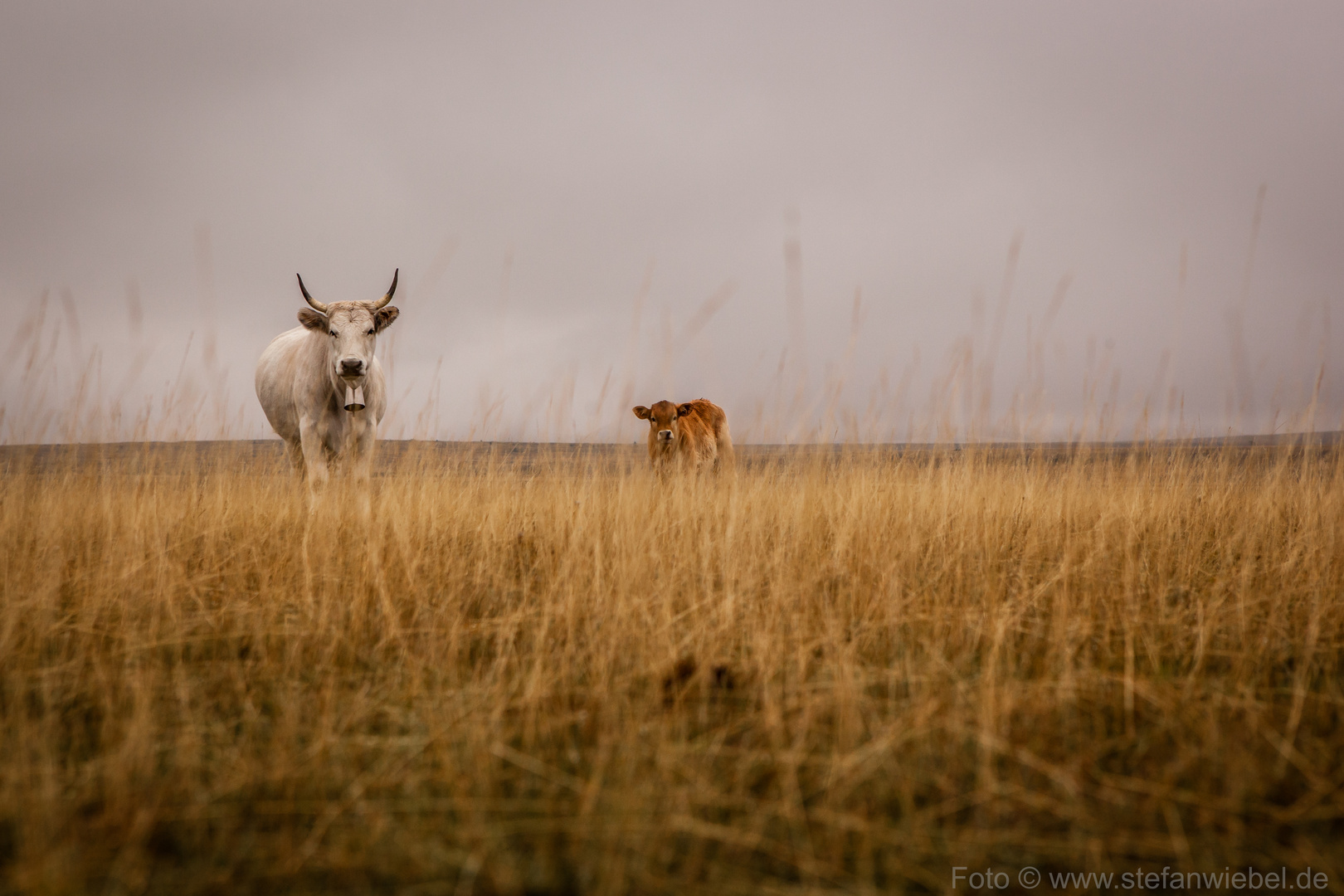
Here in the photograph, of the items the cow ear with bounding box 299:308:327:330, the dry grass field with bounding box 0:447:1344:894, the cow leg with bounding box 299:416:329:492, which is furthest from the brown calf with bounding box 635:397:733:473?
the dry grass field with bounding box 0:447:1344:894

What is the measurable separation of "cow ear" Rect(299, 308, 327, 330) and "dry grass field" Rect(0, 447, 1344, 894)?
2748 mm

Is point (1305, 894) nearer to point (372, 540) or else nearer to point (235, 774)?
point (235, 774)

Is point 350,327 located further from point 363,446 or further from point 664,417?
point 664,417

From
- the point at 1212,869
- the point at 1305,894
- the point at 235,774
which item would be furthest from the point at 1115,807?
the point at 235,774

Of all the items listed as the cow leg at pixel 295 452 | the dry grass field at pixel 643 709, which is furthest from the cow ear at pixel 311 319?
the dry grass field at pixel 643 709

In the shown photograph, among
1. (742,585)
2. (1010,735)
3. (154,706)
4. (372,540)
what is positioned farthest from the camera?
(372,540)

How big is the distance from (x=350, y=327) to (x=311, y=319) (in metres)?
0.58

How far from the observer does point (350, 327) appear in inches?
228

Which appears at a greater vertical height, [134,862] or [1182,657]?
[1182,657]

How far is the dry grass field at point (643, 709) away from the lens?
4.27 feet

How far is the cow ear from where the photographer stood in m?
5.95

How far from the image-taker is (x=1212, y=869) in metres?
1.27

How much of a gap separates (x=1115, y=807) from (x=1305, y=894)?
12.2 inches

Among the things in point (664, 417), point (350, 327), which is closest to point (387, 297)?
point (350, 327)
